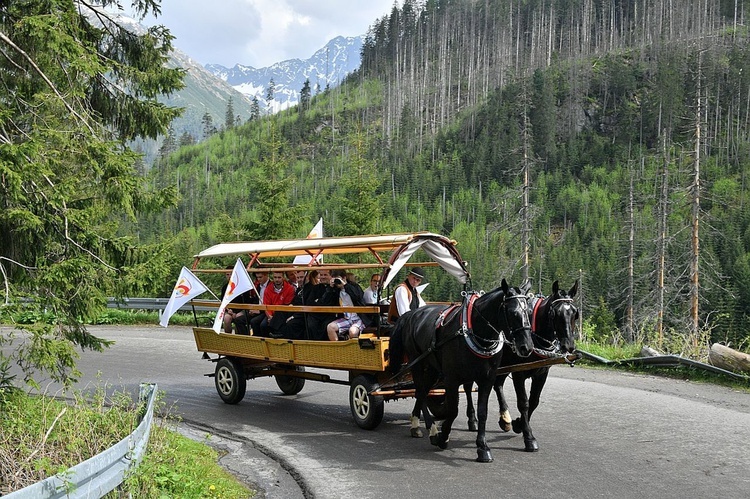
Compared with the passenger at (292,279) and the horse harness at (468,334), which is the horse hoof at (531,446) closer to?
the horse harness at (468,334)

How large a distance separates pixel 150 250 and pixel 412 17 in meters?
164

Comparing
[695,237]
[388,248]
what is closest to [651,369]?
[388,248]

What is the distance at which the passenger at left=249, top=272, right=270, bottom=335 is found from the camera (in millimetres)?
12125

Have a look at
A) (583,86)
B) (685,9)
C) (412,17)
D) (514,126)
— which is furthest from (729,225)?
(412,17)

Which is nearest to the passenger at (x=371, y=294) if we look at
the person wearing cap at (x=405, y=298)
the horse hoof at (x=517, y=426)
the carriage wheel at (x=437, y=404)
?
the person wearing cap at (x=405, y=298)

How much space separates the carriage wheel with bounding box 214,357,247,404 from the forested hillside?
31547mm

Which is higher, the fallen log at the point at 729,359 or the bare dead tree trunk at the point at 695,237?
the bare dead tree trunk at the point at 695,237

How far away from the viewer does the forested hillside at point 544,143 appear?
7075cm

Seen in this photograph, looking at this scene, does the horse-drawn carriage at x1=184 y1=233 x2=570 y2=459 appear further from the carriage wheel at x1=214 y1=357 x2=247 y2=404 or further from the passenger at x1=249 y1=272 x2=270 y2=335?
the passenger at x1=249 y1=272 x2=270 y2=335

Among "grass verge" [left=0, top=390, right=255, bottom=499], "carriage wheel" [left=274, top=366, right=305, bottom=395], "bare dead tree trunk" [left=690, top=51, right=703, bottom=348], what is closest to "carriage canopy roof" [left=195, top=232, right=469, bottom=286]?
"carriage wheel" [left=274, top=366, right=305, bottom=395]

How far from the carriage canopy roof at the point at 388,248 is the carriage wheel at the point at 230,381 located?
71.5 inches

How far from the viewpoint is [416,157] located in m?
123

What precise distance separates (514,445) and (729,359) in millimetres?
6671

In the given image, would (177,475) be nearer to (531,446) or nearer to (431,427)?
(431,427)
